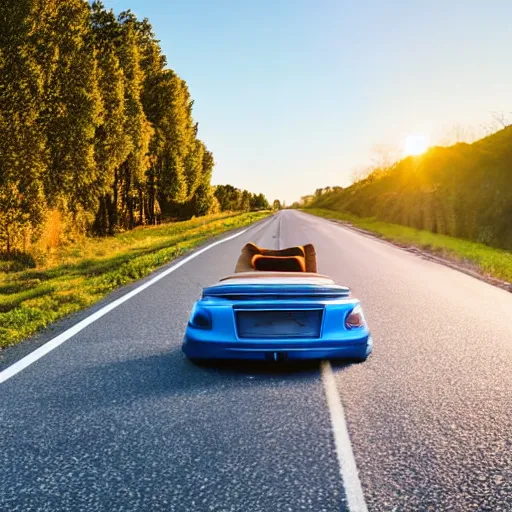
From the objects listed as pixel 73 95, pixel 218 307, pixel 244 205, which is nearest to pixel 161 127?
pixel 73 95

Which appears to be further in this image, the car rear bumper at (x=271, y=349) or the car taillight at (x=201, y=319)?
the car taillight at (x=201, y=319)

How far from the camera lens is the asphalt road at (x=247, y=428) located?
9.71 feet

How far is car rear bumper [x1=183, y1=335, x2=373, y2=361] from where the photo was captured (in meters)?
4.92

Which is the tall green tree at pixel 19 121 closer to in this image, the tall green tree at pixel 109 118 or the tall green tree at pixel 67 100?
A: the tall green tree at pixel 67 100

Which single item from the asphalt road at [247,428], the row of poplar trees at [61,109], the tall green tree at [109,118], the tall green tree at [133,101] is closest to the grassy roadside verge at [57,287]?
the asphalt road at [247,428]

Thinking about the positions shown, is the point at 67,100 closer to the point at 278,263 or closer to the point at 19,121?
the point at 19,121

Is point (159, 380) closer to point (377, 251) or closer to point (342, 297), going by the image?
point (342, 297)

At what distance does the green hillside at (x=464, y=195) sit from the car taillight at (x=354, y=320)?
26210 millimetres

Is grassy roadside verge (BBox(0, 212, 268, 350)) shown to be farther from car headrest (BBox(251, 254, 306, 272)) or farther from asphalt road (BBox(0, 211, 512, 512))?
car headrest (BBox(251, 254, 306, 272))

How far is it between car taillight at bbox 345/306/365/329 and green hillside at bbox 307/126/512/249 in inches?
1032

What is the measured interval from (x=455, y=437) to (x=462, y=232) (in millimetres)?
31979

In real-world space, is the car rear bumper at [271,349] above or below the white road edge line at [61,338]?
above

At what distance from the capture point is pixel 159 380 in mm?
4988

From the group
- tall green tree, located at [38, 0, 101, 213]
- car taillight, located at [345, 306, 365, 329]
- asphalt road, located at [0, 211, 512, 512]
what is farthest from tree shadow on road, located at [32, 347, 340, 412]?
tall green tree, located at [38, 0, 101, 213]
